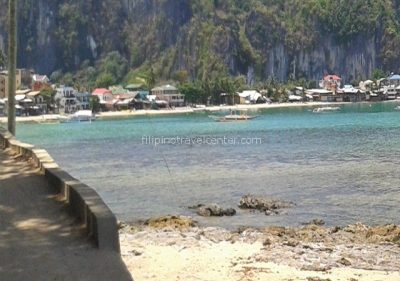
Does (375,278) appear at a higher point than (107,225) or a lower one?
lower

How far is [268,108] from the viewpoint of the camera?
139500mm

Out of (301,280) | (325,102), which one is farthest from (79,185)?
(325,102)

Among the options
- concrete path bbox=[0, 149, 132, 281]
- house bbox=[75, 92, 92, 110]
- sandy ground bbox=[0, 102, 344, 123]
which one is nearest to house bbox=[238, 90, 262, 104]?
sandy ground bbox=[0, 102, 344, 123]

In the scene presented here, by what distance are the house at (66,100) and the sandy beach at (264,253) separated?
353 feet

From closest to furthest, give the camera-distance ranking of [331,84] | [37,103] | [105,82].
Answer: [37,103]
[105,82]
[331,84]

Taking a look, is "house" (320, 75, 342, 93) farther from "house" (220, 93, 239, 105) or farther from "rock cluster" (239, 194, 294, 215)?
"rock cluster" (239, 194, 294, 215)

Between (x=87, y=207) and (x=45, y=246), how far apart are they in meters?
0.71

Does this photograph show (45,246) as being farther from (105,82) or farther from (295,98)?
(105,82)

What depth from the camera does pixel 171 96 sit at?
461 ft

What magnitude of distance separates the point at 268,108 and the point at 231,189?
113961mm

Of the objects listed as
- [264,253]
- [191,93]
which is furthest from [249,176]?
[191,93]

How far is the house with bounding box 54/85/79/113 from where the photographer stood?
12250 cm

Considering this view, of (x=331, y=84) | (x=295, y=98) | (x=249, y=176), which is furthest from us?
(x=331, y=84)

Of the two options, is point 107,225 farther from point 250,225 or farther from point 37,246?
point 250,225
